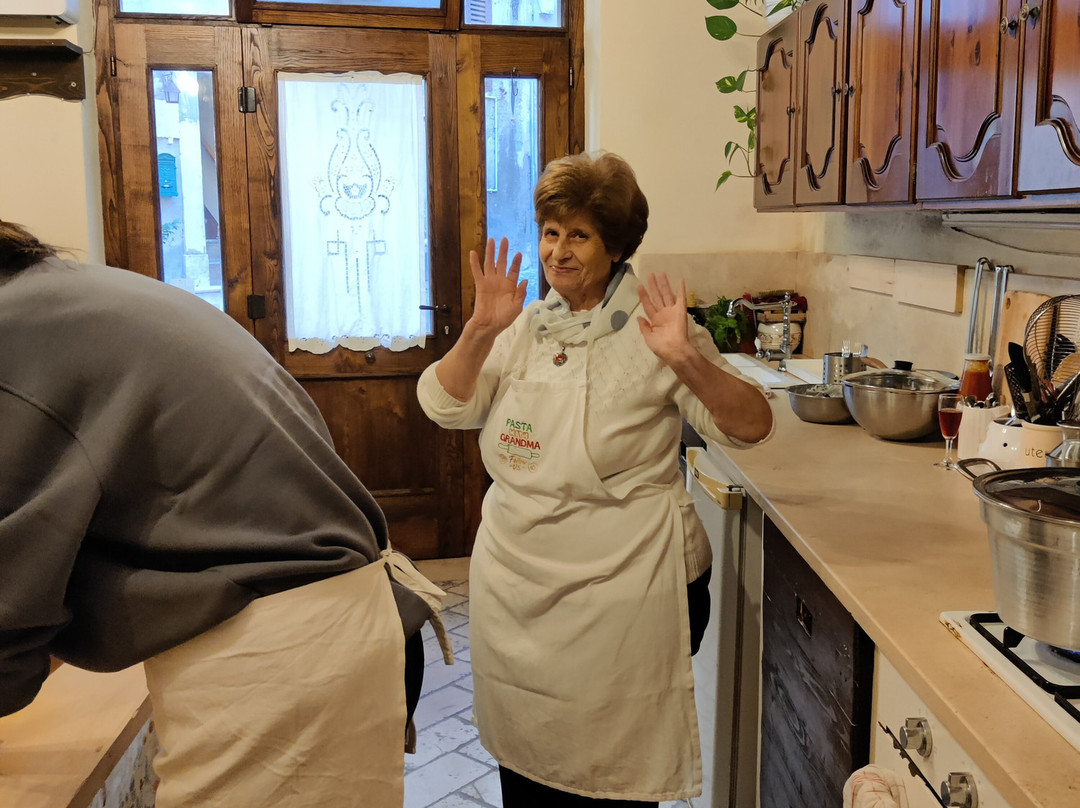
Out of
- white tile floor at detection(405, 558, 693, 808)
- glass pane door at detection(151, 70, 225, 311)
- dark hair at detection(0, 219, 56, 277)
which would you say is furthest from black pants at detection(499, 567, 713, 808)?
glass pane door at detection(151, 70, 225, 311)

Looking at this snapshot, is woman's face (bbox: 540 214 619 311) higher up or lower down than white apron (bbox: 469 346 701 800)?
higher up

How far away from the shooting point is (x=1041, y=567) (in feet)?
3.23

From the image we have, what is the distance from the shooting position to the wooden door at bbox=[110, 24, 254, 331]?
3.61 m

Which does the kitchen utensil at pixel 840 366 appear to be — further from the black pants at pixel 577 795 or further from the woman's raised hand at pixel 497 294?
the woman's raised hand at pixel 497 294

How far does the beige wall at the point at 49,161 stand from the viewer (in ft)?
11.2

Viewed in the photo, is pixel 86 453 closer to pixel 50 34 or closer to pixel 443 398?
pixel 443 398

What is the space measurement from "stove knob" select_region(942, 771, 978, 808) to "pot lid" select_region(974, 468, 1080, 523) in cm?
27

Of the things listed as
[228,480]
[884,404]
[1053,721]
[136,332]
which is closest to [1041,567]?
[1053,721]

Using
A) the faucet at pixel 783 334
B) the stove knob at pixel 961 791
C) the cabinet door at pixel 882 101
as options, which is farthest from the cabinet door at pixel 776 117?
the stove knob at pixel 961 791

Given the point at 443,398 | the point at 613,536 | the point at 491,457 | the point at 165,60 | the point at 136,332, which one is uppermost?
the point at 165,60

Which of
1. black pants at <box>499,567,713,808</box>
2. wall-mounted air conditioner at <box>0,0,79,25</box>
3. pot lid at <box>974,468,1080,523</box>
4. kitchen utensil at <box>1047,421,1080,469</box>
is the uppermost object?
wall-mounted air conditioner at <box>0,0,79,25</box>

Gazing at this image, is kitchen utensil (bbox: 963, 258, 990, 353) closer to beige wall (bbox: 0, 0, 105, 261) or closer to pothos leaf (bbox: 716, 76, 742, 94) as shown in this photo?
pothos leaf (bbox: 716, 76, 742, 94)

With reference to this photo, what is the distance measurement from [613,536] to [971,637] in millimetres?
662

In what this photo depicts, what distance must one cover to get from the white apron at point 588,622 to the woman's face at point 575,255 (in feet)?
0.51
